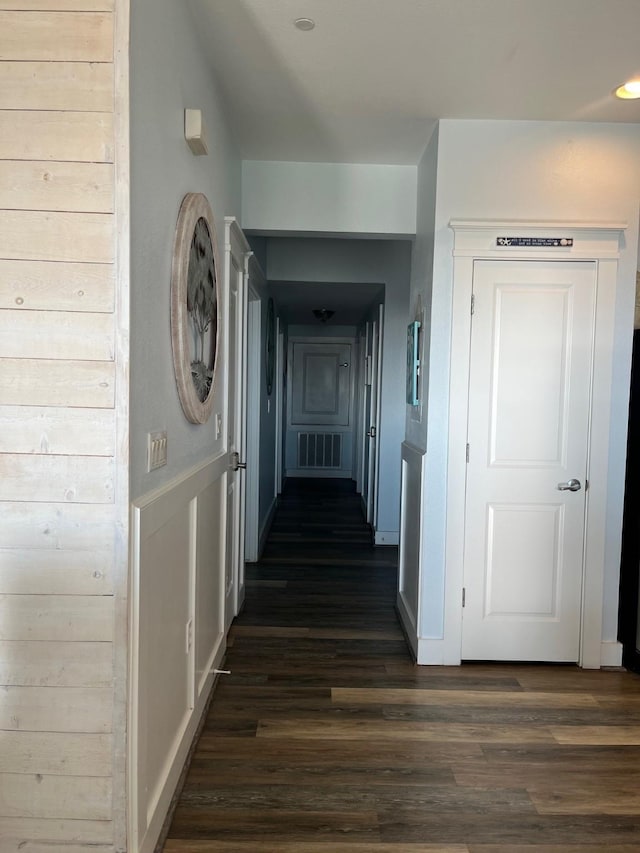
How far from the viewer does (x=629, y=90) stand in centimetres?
260

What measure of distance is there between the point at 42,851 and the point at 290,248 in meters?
4.44

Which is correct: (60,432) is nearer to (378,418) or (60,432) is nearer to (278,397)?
(378,418)

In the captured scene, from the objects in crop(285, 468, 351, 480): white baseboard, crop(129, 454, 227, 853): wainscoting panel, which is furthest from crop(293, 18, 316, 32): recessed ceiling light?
crop(285, 468, 351, 480): white baseboard

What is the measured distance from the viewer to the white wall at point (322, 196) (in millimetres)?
3539

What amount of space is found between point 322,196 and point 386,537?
9.82ft

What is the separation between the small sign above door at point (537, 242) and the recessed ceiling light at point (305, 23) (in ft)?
4.23

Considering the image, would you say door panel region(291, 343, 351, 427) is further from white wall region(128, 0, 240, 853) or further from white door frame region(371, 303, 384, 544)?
white wall region(128, 0, 240, 853)

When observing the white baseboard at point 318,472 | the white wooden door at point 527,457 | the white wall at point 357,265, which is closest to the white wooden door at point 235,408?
the white wooden door at point 527,457

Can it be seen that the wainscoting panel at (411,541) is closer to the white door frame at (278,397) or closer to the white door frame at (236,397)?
the white door frame at (236,397)

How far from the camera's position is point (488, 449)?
3.02 meters

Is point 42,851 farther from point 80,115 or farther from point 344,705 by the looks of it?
point 80,115

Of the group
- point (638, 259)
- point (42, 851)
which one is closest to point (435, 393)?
point (638, 259)

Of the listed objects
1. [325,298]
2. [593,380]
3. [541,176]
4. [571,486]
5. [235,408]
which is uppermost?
[541,176]

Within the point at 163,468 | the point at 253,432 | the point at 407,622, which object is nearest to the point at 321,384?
the point at 253,432
